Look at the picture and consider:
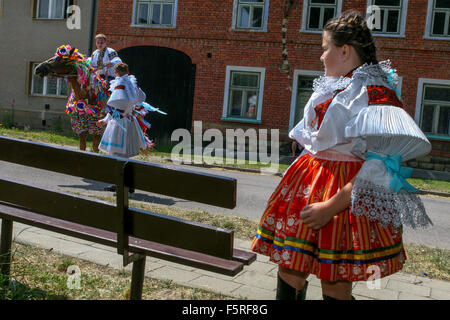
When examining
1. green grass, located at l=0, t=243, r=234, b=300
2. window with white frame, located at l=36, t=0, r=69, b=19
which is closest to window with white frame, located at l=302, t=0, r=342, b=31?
Result: window with white frame, located at l=36, t=0, r=69, b=19

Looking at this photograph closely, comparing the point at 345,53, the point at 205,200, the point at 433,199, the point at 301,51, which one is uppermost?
the point at 301,51

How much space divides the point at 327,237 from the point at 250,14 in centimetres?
1687

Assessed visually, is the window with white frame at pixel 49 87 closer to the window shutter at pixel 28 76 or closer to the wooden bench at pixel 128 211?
the window shutter at pixel 28 76

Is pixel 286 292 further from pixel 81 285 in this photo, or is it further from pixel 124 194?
pixel 81 285

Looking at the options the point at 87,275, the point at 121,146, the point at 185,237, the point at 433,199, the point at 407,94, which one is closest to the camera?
the point at 185,237

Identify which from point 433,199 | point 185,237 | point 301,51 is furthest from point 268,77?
point 185,237

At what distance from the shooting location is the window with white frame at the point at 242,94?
18172mm

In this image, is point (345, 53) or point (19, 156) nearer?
point (345, 53)

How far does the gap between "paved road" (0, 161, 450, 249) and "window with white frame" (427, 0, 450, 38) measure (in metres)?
8.13

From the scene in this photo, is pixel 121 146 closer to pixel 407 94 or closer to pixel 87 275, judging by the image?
pixel 87 275

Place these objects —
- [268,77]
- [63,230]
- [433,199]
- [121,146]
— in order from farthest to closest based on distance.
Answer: [268,77] → [433,199] → [121,146] → [63,230]

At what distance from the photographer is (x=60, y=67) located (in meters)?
9.12
